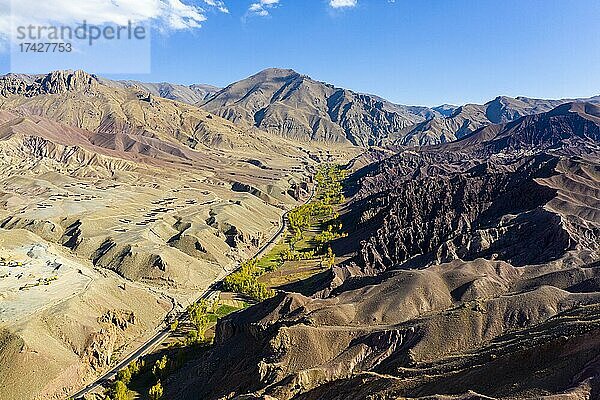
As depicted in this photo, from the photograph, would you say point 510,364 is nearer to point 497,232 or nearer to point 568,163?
point 497,232

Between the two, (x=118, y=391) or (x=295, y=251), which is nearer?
(x=118, y=391)

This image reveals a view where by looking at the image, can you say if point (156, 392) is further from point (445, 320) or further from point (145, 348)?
point (445, 320)

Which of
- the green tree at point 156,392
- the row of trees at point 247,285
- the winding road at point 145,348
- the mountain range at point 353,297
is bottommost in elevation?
the winding road at point 145,348

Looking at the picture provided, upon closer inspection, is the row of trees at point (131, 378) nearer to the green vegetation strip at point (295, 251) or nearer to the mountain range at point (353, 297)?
the mountain range at point (353, 297)

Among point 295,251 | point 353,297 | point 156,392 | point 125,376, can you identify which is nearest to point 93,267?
point 125,376

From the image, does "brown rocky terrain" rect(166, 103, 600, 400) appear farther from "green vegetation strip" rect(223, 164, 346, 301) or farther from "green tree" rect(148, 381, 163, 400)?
"green vegetation strip" rect(223, 164, 346, 301)

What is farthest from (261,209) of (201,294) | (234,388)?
(234,388)

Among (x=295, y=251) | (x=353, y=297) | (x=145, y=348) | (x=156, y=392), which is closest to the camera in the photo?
(x=156, y=392)

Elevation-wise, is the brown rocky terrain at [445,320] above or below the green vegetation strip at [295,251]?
above

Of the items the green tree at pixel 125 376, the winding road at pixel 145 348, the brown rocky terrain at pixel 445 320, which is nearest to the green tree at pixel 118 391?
the green tree at pixel 125 376

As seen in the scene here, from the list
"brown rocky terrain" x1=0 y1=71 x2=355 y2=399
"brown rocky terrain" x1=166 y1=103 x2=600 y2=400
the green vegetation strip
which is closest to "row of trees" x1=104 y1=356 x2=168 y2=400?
"brown rocky terrain" x1=166 y1=103 x2=600 y2=400
